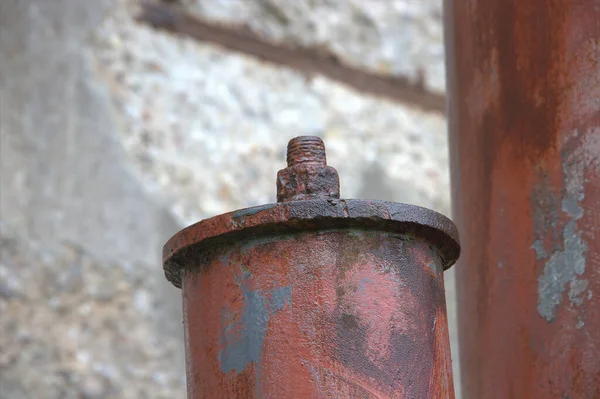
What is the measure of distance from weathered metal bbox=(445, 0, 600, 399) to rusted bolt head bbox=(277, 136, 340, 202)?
0.44 metres

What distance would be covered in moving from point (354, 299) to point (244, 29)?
2.87 metres

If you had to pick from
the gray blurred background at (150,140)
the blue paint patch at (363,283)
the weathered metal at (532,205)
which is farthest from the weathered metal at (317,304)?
the gray blurred background at (150,140)

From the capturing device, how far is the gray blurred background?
2.92 metres

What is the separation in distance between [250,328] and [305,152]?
0.29m

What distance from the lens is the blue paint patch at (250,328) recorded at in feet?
3.59

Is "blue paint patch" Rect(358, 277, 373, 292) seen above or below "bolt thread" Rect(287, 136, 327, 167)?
below

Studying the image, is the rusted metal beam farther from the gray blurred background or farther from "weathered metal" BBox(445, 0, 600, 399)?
"weathered metal" BBox(445, 0, 600, 399)

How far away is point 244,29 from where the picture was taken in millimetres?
3803

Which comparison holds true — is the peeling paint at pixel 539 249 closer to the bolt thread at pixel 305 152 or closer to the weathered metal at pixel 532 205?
the weathered metal at pixel 532 205

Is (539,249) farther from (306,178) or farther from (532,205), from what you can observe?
(306,178)

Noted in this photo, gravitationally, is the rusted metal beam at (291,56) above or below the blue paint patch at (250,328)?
above

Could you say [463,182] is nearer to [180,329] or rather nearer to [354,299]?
[354,299]

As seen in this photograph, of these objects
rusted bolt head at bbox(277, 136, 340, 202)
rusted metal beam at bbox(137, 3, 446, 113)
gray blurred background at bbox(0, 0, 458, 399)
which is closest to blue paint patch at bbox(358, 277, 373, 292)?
rusted bolt head at bbox(277, 136, 340, 202)

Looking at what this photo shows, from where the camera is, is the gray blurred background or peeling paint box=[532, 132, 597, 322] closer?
peeling paint box=[532, 132, 597, 322]
